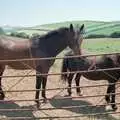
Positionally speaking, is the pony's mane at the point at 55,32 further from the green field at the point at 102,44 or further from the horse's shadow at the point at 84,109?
the green field at the point at 102,44

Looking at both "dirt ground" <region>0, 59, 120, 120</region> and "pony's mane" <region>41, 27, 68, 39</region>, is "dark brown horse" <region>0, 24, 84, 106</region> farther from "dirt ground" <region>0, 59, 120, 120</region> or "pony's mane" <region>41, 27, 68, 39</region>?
"dirt ground" <region>0, 59, 120, 120</region>

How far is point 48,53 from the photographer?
279 inches

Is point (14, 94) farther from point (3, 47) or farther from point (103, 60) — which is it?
point (103, 60)

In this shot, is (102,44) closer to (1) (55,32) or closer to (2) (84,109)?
(1) (55,32)

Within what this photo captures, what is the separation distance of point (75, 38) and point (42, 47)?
851 mm

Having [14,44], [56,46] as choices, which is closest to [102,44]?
[14,44]

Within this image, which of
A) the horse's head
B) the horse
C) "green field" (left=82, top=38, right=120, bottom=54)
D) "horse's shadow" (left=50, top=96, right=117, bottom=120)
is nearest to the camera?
"horse's shadow" (left=50, top=96, right=117, bottom=120)

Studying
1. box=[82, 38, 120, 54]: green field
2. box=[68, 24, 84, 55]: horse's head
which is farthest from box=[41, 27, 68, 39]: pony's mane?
box=[82, 38, 120, 54]: green field

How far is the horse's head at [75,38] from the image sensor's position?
269 inches

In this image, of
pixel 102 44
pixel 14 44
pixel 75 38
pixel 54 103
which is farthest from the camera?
pixel 102 44

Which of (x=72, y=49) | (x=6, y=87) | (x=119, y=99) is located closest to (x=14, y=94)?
(x=6, y=87)

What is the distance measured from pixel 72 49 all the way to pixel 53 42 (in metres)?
0.51

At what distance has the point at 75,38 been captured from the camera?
269 inches

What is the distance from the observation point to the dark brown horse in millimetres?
6891
